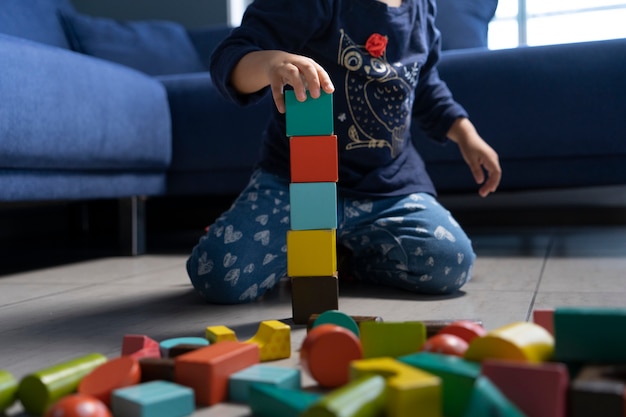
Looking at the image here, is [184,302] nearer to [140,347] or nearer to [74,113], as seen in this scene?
[140,347]

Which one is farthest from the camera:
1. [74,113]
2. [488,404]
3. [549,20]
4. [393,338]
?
[549,20]

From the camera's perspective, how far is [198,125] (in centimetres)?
190

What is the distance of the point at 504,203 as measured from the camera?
2.75 m

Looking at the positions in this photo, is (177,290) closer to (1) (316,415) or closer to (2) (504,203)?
(1) (316,415)

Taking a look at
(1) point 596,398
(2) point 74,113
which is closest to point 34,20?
(2) point 74,113

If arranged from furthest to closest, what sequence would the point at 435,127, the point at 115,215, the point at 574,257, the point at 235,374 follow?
the point at 115,215
the point at 574,257
the point at 435,127
the point at 235,374

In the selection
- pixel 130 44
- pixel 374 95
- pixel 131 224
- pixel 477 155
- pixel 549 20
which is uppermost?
pixel 549 20

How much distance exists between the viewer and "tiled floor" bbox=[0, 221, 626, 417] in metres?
0.85

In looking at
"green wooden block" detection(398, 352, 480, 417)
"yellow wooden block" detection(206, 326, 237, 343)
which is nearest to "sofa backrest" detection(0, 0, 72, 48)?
"yellow wooden block" detection(206, 326, 237, 343)

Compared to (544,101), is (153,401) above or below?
below

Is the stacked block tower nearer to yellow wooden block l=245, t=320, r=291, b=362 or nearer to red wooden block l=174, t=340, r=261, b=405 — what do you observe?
yellow wooden block l=245, t=320, r=291, b=362

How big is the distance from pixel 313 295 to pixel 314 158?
175 mm

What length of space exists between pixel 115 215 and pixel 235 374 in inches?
86.2

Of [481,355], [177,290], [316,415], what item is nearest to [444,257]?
[177,290]
